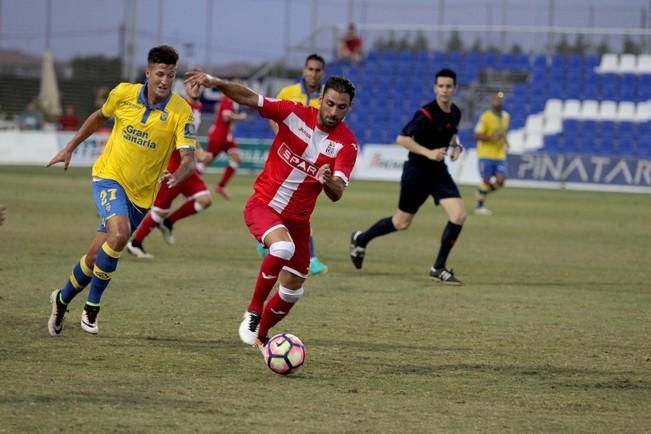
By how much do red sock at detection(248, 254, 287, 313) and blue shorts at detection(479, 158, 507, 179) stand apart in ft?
55.9

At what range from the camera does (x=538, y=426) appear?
19.5ft

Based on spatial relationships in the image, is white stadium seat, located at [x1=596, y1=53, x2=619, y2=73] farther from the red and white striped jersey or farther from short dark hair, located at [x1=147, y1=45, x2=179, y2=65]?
the red and white striped jersey

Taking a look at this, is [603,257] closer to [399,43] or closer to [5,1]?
[399,43]

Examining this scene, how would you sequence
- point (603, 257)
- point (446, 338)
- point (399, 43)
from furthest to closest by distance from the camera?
1. point (399, 43)
2. point (603, 257)
3. point (446, 338)

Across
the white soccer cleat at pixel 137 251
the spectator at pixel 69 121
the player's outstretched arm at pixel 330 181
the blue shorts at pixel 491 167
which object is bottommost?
the white soccer cleat at pixel 137 251

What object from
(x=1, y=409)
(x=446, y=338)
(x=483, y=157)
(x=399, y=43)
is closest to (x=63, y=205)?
(x=483, y=157)

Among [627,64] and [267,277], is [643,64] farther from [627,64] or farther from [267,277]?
[267,277]

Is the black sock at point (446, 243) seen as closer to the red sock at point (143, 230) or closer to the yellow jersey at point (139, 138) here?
the red sock at point (143, 230)

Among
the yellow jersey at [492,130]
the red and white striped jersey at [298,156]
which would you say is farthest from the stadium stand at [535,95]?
the red and white striped jersey at [298,156]

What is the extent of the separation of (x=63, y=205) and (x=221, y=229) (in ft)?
15.8

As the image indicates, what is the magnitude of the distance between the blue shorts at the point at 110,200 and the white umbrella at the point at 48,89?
37.4m

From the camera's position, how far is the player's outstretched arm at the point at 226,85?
731cm

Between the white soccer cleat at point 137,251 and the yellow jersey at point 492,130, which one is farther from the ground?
the yellow jersey at point 492,130

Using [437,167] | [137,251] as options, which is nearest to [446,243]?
[437,167]
